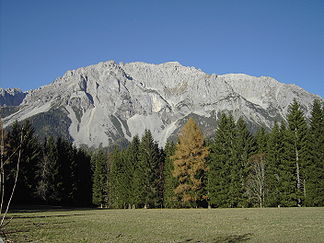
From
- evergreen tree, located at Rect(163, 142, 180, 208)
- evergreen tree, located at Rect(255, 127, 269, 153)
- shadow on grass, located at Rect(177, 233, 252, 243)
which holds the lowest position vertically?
shadow on grass, located at Rect(177, 233, 252, 243)

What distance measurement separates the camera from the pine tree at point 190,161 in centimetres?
4559

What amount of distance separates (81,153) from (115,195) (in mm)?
13947

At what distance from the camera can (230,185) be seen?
46531 mm

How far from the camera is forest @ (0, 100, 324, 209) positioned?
41625 mm

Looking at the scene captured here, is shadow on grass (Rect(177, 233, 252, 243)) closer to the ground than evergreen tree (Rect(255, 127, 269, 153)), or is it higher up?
closer to the ground

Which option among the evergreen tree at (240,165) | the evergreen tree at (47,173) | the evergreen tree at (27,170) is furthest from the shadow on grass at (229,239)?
the evergreen tree at (47,173)

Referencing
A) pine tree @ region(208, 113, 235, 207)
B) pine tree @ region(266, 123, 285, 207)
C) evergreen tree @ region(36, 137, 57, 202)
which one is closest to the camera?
pine tree @ region(266, 123, 285, 207)

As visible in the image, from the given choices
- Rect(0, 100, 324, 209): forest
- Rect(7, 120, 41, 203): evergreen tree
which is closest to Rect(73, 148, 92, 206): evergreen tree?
Rect(0, 100, 324, 209): forest

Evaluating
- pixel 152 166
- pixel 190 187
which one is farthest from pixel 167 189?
pixel 190 187

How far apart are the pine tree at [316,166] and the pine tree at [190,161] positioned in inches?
569

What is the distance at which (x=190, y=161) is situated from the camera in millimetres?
45875

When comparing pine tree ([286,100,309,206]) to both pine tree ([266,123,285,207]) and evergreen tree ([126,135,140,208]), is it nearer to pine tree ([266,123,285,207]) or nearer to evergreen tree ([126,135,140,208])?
pine tree ([266,123,285,207])

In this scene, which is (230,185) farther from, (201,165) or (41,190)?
(41,190)

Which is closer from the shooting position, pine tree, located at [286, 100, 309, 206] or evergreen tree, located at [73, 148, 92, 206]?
pine tree, located at [286, 100, 309, 206]
